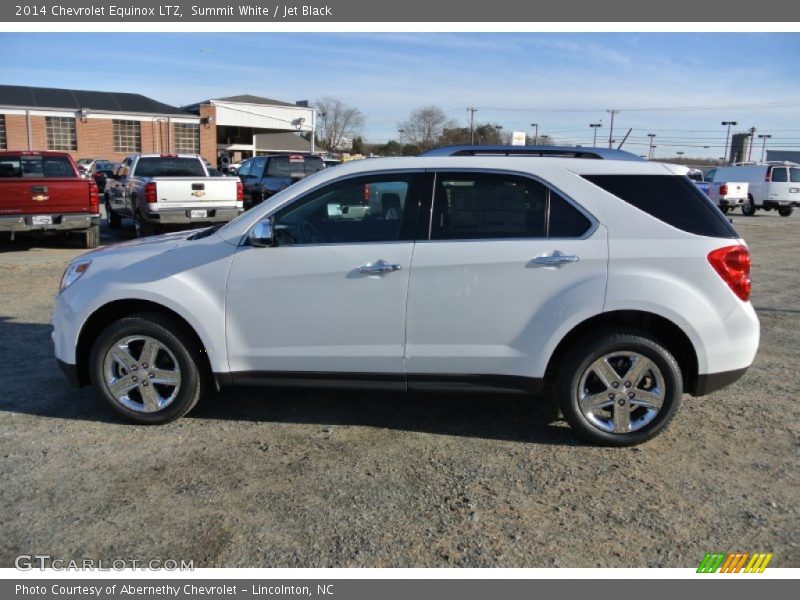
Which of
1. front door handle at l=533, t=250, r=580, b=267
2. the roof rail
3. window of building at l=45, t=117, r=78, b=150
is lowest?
front door handle at l=533, t=250, r=580, b=267

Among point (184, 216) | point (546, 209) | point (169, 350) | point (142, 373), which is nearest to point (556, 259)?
point (546, 209)

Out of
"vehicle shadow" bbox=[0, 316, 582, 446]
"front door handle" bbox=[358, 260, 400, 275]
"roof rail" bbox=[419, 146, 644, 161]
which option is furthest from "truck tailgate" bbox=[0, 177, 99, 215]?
"front door handle" bbox=[358, 260, 400, 275]

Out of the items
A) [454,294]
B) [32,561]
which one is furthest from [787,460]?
[32,561]

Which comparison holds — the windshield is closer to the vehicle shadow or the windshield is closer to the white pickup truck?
the vehicle shadow

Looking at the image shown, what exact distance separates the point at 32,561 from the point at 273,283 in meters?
2.02

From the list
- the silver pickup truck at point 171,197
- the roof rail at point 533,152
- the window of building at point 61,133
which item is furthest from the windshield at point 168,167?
the window of building at point 61,133

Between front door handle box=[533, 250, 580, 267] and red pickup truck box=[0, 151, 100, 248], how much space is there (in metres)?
10.6

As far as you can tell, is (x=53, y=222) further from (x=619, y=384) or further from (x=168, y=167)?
(x=619, y=384)

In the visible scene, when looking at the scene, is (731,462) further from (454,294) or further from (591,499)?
(454,294)

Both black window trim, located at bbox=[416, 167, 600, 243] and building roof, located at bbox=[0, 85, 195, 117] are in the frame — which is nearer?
black window trim, located at bbox=[416, 167, 600, 243]

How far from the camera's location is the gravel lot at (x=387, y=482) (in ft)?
10.5

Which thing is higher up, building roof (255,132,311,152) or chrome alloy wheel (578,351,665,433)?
building roof (255,132,311,152)

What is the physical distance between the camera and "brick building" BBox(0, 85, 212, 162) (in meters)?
46.0

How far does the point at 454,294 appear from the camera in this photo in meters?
4.18
